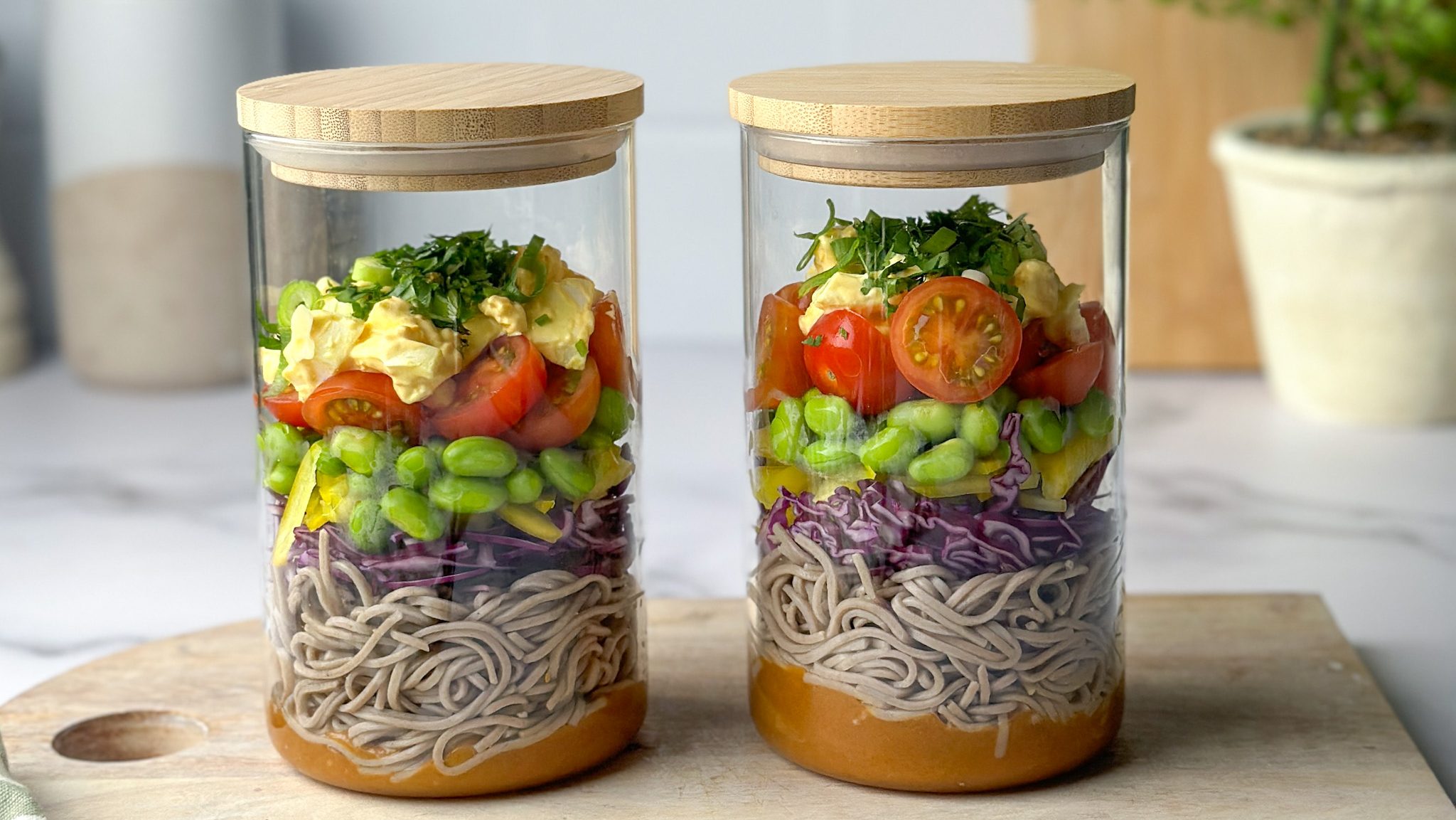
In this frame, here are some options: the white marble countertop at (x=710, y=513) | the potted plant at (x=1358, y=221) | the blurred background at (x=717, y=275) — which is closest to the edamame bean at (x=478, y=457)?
the white marble countertop at (x=710, y=513)

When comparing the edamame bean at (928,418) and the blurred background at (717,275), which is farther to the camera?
the blurred background at (717,275)

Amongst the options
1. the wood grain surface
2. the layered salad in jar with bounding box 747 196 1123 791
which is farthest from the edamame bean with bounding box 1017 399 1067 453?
the wood grain surface

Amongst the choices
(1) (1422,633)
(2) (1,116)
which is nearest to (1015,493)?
(1) (1422,633)

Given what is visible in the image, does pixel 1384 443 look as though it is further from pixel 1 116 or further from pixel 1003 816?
pixel 1 116

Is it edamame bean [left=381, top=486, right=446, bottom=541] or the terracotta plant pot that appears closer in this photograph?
edamame bean [left=381, top=486, right=446, bottom=541]

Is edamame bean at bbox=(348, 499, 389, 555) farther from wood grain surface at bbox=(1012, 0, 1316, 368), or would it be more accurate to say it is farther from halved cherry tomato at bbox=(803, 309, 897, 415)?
wood grain surface at bbox=(1012, 0, 1316, 368)

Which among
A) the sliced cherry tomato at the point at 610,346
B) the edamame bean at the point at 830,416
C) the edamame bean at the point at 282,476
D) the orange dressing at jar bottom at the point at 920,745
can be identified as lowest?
the orange dressing at jar bottom at the point at 920,745

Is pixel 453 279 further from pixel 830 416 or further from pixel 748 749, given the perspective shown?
pixel 748 749

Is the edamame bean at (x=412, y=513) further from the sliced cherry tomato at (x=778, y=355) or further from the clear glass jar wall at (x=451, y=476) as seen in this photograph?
the sliced cherry tomato at (x=778, y=355)

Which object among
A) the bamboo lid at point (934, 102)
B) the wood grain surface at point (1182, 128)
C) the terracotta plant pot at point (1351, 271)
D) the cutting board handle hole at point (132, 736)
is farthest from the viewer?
the wood grain surface at point (1182, 128)
